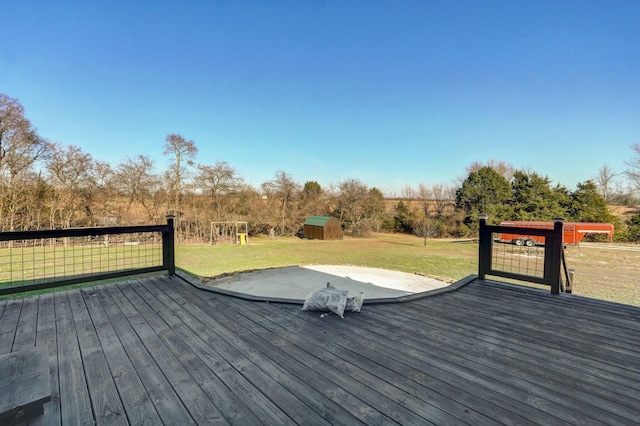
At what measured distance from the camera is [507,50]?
812 cm

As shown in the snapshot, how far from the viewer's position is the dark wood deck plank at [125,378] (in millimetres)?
1367

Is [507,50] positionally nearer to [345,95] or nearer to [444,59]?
[444,59]

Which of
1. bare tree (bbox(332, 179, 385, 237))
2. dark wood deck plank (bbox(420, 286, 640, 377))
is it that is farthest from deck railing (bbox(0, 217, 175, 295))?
bare tree (bbox(332, 179, 385, 237))

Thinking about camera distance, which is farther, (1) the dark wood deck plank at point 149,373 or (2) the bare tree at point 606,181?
(2) the bare tree at point 606,181

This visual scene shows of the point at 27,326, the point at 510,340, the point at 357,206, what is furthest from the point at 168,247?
the point at 357,206

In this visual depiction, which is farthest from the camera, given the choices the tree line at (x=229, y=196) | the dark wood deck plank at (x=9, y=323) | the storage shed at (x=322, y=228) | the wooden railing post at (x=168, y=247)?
the storage shed at (x=322, y=228)

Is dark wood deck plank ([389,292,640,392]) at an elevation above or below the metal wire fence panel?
above

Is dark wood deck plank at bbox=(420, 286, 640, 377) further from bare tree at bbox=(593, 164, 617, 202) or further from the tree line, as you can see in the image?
bare tree at bbox=(593, 164, 617, 202)

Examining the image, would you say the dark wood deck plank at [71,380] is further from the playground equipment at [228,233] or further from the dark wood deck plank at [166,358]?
the playground equipment at [228,233]

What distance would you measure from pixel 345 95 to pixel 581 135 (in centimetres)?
1112

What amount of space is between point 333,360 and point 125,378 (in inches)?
49.7

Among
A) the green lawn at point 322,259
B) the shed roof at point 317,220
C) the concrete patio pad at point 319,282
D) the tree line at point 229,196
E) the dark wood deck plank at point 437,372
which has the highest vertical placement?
the tree line at point 229,196

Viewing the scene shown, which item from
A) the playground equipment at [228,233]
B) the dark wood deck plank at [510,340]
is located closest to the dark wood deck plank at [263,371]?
the dark wood deck plank at [510,340]

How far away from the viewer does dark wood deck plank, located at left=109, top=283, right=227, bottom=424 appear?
1.39 m
